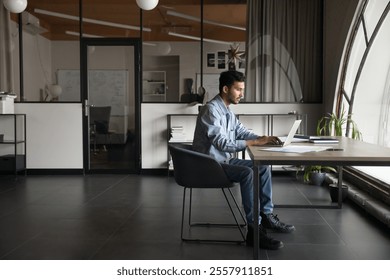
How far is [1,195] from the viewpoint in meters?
5.67

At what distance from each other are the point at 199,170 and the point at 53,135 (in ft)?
15.1

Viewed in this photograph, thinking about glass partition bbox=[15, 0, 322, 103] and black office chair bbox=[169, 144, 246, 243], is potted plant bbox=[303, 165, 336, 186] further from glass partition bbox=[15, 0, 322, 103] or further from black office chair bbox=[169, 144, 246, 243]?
black office chair bbox=[169, 144, 246, 243]

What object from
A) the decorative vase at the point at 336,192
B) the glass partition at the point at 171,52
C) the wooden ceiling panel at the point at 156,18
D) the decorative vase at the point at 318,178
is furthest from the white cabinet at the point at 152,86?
the decorative vase at the point at 336,192

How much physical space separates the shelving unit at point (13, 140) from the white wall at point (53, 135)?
0.09m

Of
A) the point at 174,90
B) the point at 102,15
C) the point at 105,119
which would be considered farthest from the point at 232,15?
→ the point at 105,119

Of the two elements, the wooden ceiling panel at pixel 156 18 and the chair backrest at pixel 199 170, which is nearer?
the chair backrest at pixel 199 170

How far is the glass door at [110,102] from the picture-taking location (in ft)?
24.4

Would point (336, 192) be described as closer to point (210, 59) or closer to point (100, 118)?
point (210, 59)

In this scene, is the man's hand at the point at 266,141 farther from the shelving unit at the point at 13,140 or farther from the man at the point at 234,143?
the shelving unit at the point at 13,140

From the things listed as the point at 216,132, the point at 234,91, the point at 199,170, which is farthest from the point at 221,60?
the point at 199,170

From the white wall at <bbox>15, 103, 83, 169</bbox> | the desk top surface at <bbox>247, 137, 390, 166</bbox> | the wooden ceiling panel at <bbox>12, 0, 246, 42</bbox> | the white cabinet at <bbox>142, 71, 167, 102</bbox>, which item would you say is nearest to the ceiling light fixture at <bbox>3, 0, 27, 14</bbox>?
the wooden ceiling panel at <bbox>12, 0, 246, 42</bbox>

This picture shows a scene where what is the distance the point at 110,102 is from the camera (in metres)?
7.48
